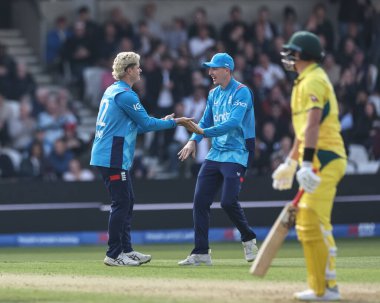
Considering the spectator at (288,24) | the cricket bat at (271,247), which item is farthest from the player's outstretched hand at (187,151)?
the spectator at (288,24)

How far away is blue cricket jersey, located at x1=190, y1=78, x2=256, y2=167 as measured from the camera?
1229cm

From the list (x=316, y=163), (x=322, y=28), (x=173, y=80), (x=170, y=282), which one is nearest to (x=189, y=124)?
(x=170, y=282)

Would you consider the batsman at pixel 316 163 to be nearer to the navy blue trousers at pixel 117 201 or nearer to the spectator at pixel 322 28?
the navy blue trousers at pixel 117 201

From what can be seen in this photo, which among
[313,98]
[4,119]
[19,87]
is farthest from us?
[19,87]

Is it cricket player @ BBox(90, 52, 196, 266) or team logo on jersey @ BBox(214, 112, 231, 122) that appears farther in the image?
team logo on jersey @ BBox(214, 112, 231, 122)

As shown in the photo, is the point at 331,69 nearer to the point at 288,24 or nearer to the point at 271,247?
the point at 288,24

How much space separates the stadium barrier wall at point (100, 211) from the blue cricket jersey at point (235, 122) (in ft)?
21.1

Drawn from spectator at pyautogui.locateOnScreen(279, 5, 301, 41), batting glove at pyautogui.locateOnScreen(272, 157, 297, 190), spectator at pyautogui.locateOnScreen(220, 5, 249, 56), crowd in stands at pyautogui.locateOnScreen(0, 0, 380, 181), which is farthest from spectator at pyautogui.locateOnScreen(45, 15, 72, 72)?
batting glove at pyautogui.locateOnScreen(272, 157, 297, 190)

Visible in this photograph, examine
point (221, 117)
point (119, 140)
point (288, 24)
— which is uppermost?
point (221, 117)

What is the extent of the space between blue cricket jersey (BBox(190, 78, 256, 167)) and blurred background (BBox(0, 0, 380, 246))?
6.43m

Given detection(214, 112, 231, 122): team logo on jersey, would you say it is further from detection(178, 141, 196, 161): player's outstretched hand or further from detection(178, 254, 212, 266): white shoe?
detection(178, 254, 212, 266): white shoe

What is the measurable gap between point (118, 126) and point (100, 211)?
23.5 feet

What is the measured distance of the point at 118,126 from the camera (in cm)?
1184

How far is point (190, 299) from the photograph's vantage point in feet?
30.1
